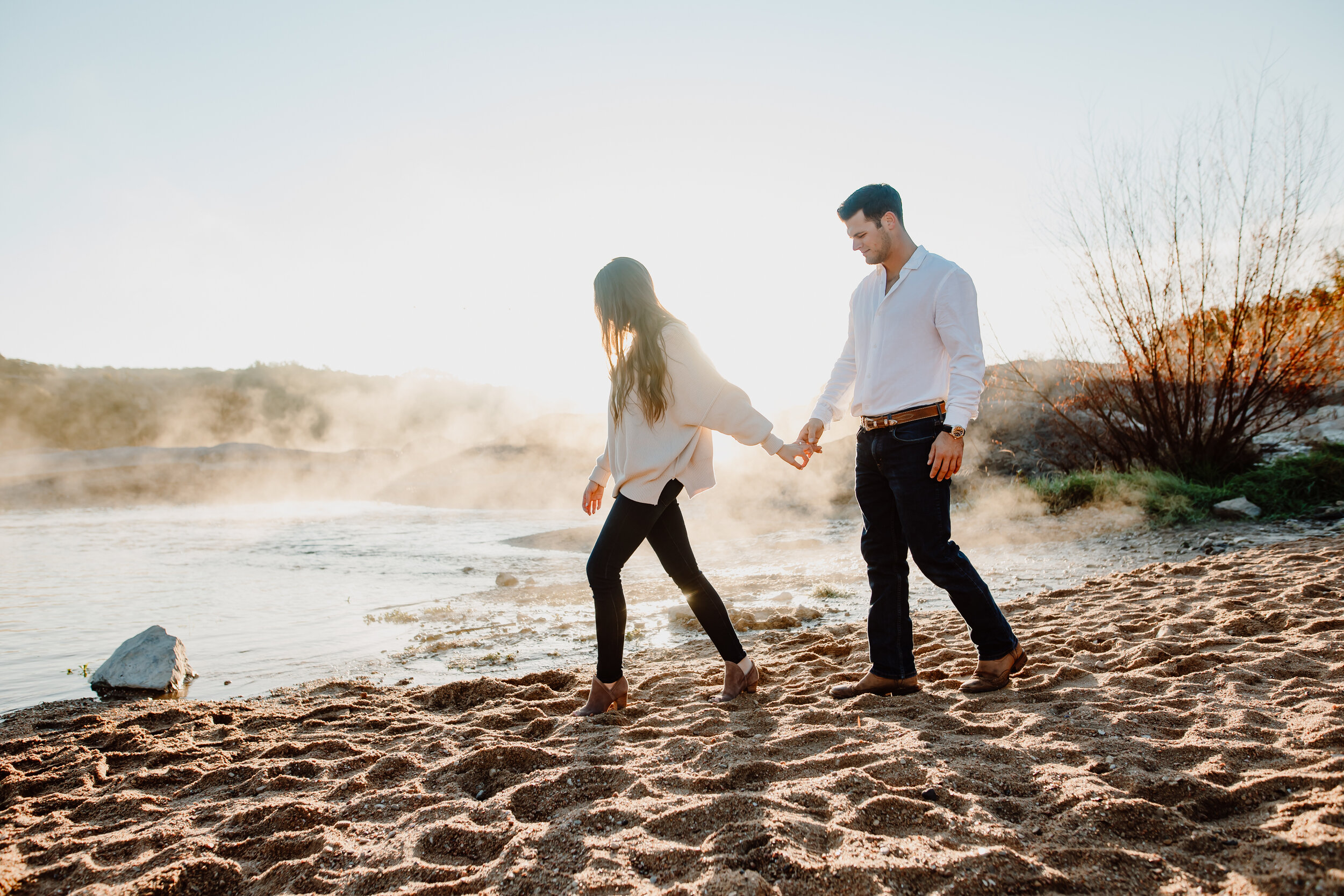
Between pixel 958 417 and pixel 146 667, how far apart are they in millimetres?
4460

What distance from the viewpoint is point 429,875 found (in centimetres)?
178

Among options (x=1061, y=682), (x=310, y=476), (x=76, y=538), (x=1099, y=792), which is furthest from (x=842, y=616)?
(x=310, y=476)

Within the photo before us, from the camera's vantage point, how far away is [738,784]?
2.22 m

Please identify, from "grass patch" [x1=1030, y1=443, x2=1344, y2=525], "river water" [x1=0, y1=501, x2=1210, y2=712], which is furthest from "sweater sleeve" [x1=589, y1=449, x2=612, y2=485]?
"grass patch" [x1=1030, y1=443, x2=1344, y2=525]

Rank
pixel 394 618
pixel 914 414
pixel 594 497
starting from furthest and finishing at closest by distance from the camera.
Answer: pixel 394 618
pixel 594 497
pixel 914 414

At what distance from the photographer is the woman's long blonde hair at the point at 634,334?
2926 mm

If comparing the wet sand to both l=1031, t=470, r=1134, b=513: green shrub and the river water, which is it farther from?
l=1031, t=470, r=1134, b=513: green shrub

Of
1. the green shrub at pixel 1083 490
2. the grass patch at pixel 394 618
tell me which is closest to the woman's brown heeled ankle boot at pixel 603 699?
the grass patch at pixel 394 618

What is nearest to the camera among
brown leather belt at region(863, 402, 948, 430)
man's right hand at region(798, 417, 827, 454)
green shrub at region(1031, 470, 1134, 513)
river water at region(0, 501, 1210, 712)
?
brown leather belt at region(863, 402, 948, 430)

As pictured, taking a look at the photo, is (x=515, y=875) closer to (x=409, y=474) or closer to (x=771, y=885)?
(x=771, y=885)

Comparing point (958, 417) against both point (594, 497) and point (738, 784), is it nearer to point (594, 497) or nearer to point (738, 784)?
point (738, 784)

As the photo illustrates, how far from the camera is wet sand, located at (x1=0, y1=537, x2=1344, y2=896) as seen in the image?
5.40ft

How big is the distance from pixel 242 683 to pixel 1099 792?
14.3ft

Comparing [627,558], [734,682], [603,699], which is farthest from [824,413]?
[603,699]
